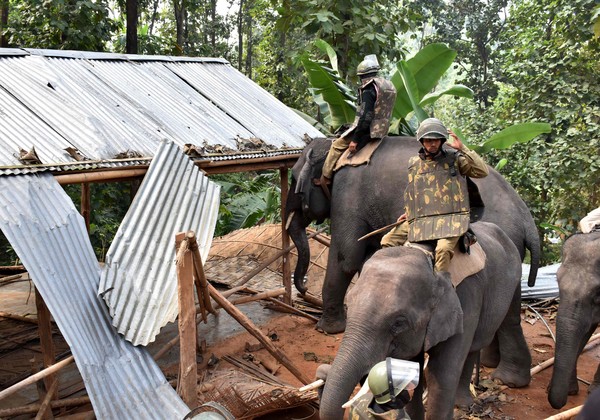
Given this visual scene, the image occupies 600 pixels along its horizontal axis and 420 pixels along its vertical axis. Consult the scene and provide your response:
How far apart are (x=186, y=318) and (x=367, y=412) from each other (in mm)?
2019

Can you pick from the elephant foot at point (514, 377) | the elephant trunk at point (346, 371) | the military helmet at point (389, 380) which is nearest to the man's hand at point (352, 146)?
the elephant foot at point (514, 377)

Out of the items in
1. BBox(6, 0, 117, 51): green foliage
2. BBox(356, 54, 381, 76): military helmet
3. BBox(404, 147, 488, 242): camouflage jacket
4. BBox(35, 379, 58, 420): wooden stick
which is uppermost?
BBox(6, 0, 117, 51): green foliage

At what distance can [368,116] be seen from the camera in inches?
323

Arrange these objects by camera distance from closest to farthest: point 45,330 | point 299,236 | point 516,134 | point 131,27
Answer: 1. point 45,330
2. point 299,236
3. point 516,134
4. point 131,27

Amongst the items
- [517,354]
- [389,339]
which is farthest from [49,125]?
[517,354]

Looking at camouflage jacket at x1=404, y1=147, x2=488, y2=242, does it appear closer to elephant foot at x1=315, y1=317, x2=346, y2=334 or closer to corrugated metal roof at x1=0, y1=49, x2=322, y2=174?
corrugated metal roof at x1=0, y1=49, x2=322, y2=174

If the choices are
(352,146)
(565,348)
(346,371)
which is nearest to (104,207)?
(352,146)

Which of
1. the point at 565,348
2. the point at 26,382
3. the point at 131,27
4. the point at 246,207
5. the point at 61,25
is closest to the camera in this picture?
the point at 26,382

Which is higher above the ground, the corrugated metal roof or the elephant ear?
the corrugated metal roof

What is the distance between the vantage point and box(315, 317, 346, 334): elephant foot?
8.82 m

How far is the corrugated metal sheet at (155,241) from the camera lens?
5.27 m

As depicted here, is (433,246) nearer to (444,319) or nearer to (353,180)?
(444,319)

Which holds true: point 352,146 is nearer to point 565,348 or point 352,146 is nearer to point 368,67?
point 368,67

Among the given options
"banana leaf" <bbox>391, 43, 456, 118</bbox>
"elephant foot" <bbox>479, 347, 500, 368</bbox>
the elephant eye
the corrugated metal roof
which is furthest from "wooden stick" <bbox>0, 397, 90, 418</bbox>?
"banana leaf" <bbox>391, 43, 456, 118</bbox>
